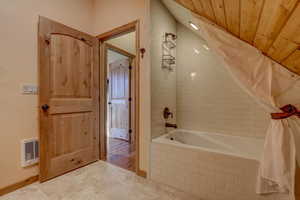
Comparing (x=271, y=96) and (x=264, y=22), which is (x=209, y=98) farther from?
(x=264, y=22)

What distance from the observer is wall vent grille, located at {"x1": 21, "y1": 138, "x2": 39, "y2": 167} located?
69.2 inches

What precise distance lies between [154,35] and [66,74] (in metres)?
1.32

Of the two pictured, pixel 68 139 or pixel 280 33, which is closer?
pixel 280 33

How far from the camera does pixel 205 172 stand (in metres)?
1.54

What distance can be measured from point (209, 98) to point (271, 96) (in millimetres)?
1252

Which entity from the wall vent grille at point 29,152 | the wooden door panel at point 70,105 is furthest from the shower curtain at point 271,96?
the wall vent grille at point 29,152

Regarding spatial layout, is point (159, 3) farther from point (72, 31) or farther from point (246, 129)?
point (246, 129)

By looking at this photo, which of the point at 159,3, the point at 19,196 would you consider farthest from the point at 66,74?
the point at 159,3

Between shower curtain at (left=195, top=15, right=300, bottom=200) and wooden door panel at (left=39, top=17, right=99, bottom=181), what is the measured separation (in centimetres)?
180

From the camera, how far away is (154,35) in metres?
2.05

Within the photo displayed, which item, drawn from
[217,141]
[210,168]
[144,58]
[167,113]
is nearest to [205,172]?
[210,168]

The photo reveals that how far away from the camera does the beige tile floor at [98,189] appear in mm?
1585

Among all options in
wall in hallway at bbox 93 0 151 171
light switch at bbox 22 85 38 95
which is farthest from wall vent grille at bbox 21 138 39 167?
wall in hallway at bbox 93 0 151 171

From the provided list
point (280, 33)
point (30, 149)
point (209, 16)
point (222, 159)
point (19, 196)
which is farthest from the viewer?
point (30, 149)
